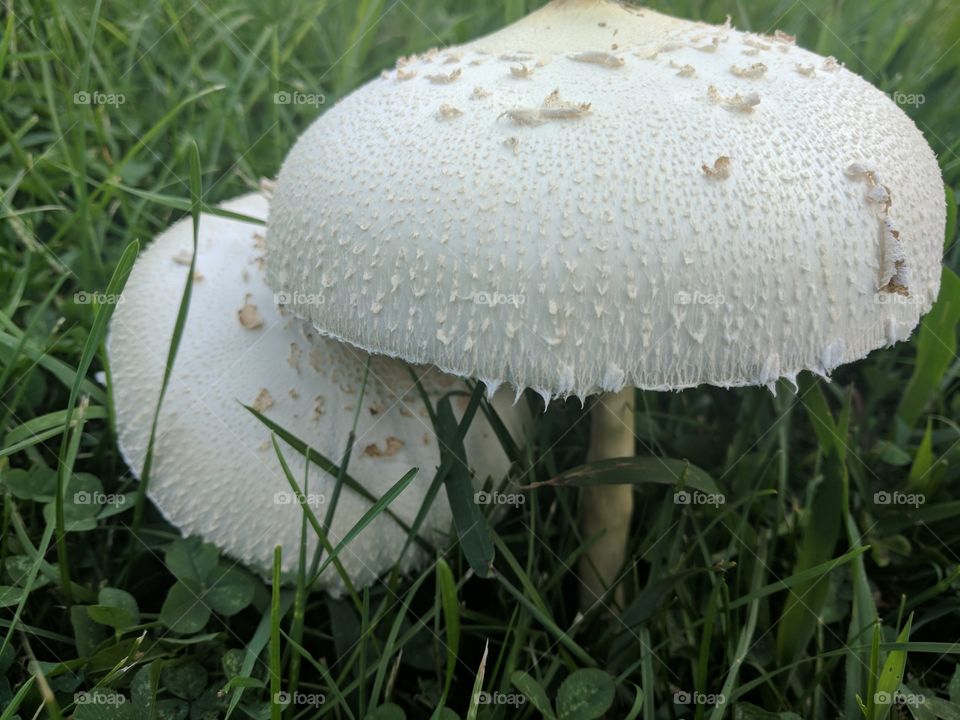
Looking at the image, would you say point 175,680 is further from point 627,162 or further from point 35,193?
point 35,193

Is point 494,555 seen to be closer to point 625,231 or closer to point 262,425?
point 262,425

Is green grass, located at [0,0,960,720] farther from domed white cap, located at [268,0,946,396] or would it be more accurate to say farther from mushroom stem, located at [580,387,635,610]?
domed white cap, located at [268,0,946,396]

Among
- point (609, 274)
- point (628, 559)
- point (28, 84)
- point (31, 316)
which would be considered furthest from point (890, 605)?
point (28, 84)

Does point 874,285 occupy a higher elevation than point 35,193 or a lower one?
higher

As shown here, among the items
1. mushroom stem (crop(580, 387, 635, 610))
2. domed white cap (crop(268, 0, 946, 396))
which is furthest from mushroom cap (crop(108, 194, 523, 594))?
domed white cap (crop(268, 0, 946, 396))

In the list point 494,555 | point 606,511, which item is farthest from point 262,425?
point 606,511

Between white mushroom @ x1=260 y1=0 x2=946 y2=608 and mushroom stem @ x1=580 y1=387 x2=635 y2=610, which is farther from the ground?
white mushroom @ x1=260 y1=0 x2=946 y2=608
